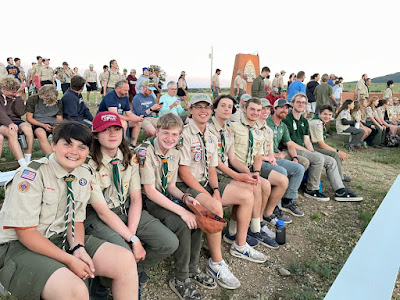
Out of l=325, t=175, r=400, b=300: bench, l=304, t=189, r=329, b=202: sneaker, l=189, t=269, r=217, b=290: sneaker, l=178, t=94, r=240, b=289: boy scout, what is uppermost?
l=178, t=94, r=240, b=289: boy scout

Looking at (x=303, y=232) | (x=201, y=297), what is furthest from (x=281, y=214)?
(x=201, y=297)

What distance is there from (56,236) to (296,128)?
4269 millimetres

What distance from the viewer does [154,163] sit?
8.60 feet

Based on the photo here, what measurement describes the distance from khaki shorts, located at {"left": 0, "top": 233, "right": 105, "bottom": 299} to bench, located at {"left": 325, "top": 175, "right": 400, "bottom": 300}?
1698 mm

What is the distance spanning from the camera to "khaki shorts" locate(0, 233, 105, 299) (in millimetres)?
1601

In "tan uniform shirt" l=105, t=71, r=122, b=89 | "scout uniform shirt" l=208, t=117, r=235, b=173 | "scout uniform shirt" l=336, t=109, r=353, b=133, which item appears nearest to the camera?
"scout uniform shirt" l=208, t=117, r=235, b=173

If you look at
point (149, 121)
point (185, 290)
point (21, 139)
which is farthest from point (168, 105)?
point (185, 290)

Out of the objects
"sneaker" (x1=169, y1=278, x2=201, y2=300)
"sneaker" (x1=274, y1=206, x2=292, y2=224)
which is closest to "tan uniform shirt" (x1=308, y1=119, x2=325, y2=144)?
"sneaker" (x1=274, y1=206, x2=292, y2=224)

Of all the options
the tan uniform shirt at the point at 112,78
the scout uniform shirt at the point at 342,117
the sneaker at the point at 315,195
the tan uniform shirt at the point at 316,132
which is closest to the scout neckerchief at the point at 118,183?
the sneaker at the point at 315,195

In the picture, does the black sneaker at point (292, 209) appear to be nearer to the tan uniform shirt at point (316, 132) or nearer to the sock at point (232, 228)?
the sock at point (232, 228)

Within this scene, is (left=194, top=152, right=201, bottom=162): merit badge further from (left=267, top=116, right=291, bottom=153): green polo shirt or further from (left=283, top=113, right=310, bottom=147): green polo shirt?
(left=283, top=113, right=310, bottom=147): green polo shirt

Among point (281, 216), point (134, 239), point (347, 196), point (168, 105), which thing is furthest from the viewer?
point (168, 105)

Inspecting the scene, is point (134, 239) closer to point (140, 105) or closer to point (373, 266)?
point (373, 266)

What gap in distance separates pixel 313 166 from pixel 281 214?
1.21 m
